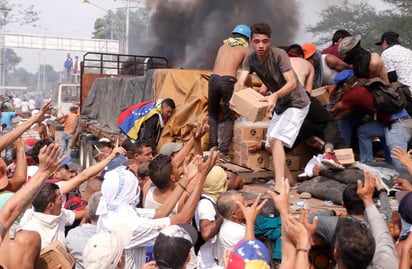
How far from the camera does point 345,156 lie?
6.25m

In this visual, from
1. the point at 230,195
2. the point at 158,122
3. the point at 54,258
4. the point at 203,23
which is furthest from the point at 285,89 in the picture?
the point at 203,23

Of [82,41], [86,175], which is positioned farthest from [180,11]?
[82,41]

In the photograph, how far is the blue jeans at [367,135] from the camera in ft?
21.6

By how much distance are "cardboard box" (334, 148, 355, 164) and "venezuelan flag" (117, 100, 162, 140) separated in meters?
3.54

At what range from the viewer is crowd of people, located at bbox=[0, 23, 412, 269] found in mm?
3299

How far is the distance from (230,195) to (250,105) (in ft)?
4.81

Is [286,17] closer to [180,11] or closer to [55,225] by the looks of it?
[180,11]

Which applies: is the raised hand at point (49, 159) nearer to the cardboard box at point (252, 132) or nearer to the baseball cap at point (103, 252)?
the baseball cap at point (103, 252)

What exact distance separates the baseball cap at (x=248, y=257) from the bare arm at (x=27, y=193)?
1.21m

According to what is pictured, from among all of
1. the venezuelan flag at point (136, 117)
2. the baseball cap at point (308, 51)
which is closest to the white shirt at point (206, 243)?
the baseball cap at point (308, 51)

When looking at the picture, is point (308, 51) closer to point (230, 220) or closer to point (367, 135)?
point (367, 135)

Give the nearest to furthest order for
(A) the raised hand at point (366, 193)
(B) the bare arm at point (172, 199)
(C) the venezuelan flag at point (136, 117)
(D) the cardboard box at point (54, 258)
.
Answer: (A) the raised hand at point (366, 193) < (D) the cardboard box at point (54, 258) < (B) the bare arm at point (172, 199) < (C) the venezuelan flag at point (136, 117)

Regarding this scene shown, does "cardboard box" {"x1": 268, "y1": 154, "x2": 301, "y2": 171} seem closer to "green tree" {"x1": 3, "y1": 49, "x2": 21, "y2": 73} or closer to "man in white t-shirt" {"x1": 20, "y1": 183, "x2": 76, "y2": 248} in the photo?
"man in white t-shirt" {"x1": 20, "y1": 183, "x2": 76, "y2": 248}

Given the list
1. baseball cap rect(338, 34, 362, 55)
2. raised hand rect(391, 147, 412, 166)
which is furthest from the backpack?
raised hand rect(391, 147, 412, 166)
